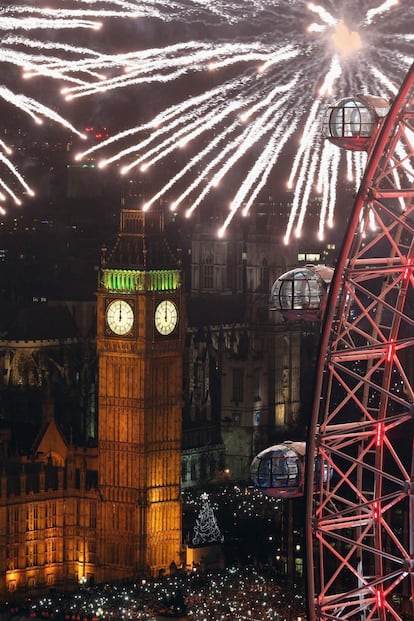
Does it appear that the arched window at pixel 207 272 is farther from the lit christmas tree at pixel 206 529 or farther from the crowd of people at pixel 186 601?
the crowd of people at pixel 186 601

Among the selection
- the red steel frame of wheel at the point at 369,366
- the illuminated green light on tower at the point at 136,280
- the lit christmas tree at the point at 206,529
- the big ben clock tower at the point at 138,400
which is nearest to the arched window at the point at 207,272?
the lit christmas tree at the point at 206,529

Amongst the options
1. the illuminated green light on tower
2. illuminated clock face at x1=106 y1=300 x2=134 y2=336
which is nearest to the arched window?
the illuminated green light on tower

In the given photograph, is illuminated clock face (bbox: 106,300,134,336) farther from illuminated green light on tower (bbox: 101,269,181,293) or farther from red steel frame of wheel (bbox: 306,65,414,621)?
red steel frame of wheel (bbox: 306,65,414,621)

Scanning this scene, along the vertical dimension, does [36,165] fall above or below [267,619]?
above

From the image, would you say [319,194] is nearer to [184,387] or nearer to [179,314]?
[184,387]

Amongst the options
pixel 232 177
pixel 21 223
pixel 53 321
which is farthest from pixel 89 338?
pixel 21 223
